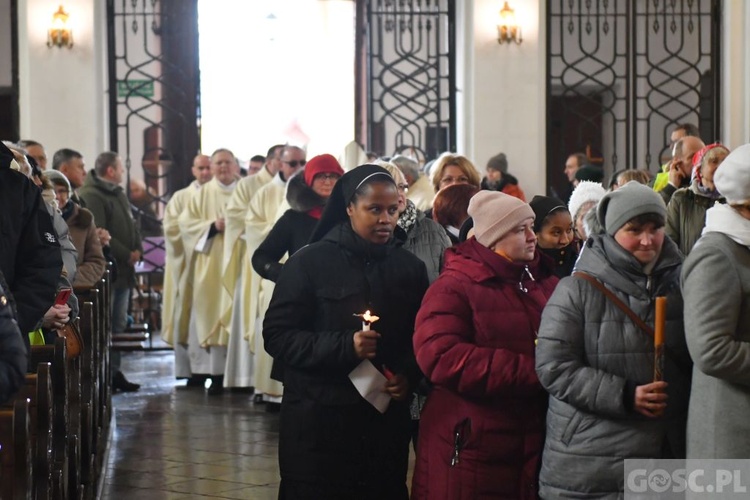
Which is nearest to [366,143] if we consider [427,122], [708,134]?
[427,122]

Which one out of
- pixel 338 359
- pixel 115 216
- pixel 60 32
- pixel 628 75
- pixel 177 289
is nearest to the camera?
pixel 338 359

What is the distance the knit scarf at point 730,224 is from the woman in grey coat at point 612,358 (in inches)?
7.0

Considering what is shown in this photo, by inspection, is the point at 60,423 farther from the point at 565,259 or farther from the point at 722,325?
the point at 722,325

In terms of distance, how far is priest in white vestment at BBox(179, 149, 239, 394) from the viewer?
1109 cm

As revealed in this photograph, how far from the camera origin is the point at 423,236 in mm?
6203

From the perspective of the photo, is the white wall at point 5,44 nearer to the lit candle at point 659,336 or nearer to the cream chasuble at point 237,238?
the cream chasuble at point 237,238

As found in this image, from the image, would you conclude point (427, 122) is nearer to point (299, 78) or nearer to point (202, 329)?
point (202, 329)

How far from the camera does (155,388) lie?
11.1 m

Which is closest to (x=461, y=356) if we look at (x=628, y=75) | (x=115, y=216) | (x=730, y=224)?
(x=730, y=224)

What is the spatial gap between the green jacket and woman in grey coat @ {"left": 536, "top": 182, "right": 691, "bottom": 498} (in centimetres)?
734

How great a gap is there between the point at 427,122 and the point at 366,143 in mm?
745

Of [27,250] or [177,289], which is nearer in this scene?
[27,250]

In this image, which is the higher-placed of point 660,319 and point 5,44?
point 5,44

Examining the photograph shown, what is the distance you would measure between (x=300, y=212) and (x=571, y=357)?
403 cm
